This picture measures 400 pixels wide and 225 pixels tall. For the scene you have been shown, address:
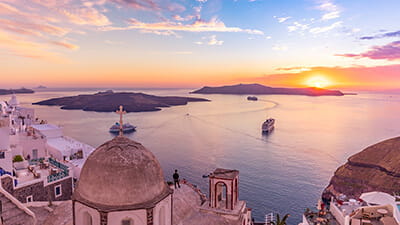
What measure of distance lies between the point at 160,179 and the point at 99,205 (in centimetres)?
218

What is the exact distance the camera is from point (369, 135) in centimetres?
8544

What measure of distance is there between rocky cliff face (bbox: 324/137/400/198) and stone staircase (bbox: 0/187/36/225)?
44.7 m

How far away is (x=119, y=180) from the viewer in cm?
845

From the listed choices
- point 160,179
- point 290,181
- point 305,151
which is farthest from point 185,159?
point 160,179

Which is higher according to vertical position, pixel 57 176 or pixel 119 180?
pixel 119 180

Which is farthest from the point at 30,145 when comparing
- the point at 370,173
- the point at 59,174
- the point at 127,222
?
the point at 370,173

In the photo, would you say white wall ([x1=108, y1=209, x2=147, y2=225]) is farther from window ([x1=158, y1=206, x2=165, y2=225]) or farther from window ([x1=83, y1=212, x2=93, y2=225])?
window ([x1=83, y1=212, x2=93, y2=225])

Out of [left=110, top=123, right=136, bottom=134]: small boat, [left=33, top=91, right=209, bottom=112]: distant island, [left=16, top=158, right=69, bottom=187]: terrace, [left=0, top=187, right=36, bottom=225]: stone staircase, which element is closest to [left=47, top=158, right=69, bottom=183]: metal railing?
[left=16, top=158, right=69, bottom=187]: terrace

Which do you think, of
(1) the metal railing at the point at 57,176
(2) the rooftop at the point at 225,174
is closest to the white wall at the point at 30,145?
(1) the metal railing at the point at 57,176

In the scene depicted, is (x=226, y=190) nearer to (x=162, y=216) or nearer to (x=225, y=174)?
(x=225, y=174)

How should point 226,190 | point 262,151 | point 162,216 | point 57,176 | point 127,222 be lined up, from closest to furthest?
1. point 127,222
2. point 162,216
3. point 226,190
4. point 57,176
5. point 262,151

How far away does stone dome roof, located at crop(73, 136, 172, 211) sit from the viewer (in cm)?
841

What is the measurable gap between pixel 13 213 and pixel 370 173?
184 feet

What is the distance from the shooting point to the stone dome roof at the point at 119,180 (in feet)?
27.6
